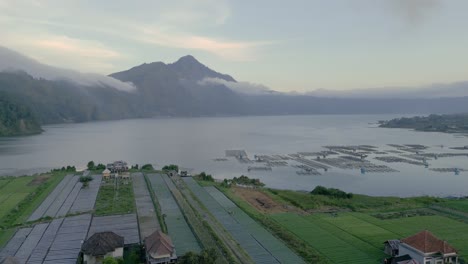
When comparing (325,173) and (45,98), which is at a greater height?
(45,98)

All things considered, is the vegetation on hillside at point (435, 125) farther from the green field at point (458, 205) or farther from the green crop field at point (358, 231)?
the green crop field at point (358, 231)

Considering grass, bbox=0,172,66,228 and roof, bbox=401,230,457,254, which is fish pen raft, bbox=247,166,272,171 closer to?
grass, bbox=0,172,66,228

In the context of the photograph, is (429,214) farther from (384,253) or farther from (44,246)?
(44,246)

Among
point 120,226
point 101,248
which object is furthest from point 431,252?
point 120,226

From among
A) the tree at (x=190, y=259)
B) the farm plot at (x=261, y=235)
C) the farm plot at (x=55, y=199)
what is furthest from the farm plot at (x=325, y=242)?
the farm plot at (x=55, y=199)

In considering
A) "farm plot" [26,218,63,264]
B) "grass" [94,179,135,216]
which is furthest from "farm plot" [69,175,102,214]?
"farm plot" [26,218,63,264]

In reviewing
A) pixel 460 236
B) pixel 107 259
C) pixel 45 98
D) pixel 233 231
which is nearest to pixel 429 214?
pixel 460 236

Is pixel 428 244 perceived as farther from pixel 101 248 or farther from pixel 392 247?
pixel 101 248
